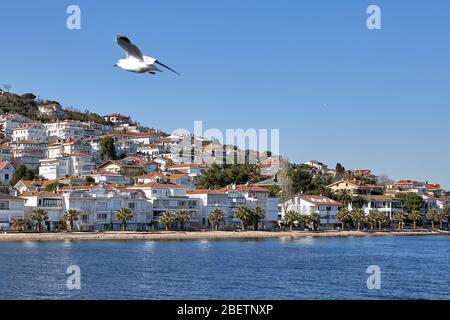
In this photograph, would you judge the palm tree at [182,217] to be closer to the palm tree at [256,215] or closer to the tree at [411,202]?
the palm tree at [256,215]

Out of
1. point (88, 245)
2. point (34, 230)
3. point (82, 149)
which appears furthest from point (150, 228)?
point (82, 149)

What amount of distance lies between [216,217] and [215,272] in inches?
1320

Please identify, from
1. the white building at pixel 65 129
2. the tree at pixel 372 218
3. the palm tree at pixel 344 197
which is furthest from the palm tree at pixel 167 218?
the white building at pixel 65 129

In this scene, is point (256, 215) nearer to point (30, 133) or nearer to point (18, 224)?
point (18, 224)

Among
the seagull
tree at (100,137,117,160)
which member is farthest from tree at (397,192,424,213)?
the seagull

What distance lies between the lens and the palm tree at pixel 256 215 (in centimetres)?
6756

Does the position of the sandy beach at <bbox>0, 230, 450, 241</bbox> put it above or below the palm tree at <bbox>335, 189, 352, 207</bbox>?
below

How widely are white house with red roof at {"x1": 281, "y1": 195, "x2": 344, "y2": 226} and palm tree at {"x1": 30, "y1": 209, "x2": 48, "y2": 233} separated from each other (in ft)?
90.1

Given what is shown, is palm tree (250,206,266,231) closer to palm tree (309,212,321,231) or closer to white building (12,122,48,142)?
palm tree (309,212,321,231)

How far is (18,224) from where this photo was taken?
5731 centimetres

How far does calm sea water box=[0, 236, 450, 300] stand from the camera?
2603 cm

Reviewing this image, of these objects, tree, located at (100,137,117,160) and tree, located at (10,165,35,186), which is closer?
tree, located at (10,165,35,186)
